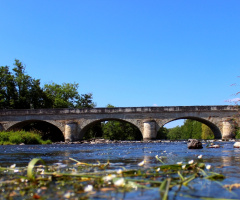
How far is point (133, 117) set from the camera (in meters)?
32.8

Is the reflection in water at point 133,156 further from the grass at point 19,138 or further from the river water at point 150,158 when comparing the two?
the grass at point 19,138

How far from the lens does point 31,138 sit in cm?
2436

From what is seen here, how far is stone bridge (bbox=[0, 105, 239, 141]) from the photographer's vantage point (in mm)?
32031

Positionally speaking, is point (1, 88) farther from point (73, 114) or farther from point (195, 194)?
point (195, 194)

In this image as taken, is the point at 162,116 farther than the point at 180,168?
Yes

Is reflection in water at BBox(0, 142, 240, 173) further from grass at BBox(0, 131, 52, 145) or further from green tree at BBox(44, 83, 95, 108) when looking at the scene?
green tree at BBox(44, 83, 95, 108)

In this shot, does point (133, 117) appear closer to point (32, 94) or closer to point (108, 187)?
point (32, 94)

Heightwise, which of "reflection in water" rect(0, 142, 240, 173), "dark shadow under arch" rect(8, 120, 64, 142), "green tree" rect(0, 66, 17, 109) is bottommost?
"reflection in water" rect(0, 142, 240, 173)

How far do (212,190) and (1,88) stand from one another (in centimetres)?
4107

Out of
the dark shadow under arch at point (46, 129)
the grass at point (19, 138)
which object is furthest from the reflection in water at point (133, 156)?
the dark shadow under arch at point (46, 129)

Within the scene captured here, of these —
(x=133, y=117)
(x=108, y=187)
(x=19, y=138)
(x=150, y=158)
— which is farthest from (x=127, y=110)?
(x=108, y=187)

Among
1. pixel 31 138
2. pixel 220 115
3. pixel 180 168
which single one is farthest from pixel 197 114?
pixel 180 168

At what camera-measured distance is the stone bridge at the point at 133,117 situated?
32031mm

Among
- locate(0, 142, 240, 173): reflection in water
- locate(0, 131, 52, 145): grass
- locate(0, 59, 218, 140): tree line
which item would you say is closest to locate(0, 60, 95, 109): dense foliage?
locate(0, 59, 218, 140): tree line
